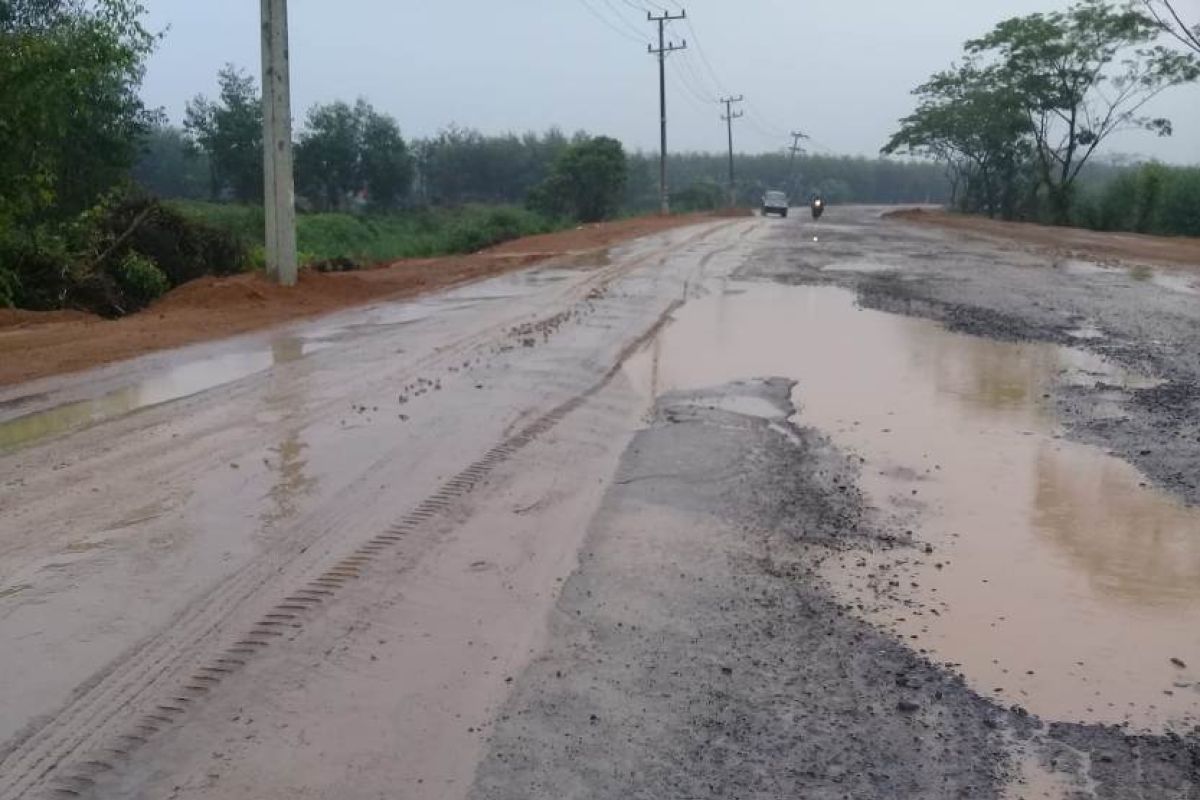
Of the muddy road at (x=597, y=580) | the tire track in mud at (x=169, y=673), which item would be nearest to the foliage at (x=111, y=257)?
the muddy road at (x=597, y=580)

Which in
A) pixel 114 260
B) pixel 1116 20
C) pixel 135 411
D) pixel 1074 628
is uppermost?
pixel 1116 20

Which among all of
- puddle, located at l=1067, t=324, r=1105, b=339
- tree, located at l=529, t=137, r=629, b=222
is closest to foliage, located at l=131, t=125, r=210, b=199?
tree, located at l=529, t=137, r=629, b=222

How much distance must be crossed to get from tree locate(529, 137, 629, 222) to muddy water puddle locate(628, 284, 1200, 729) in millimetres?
51402

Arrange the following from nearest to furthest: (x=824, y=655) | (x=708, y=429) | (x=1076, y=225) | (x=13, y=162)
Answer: (x=824, y=655) < (x=708, y=429) < (x=13, y=162) < (x=1076, y=225)

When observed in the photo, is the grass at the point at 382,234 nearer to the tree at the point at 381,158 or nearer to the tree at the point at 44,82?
the tree at the point at 381,158

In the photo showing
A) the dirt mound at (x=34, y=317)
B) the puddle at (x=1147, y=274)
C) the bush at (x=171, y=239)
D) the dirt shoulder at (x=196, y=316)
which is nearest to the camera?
the dirt shoulder at (x=196, y=316)

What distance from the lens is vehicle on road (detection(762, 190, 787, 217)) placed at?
218ft

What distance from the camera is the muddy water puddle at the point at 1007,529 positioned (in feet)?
15.4

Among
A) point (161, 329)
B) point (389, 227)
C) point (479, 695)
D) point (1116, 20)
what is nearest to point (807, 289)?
point (161, 329)

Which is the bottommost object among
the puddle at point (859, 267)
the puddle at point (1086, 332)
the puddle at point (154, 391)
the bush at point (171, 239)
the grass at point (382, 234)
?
the puddle at point (154, 391)

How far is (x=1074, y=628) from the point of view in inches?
202

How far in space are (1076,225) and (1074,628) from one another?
48609 millimetres

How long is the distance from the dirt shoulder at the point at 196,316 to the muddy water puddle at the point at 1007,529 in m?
5.50

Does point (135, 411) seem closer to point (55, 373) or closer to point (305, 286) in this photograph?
point (55, 373)
